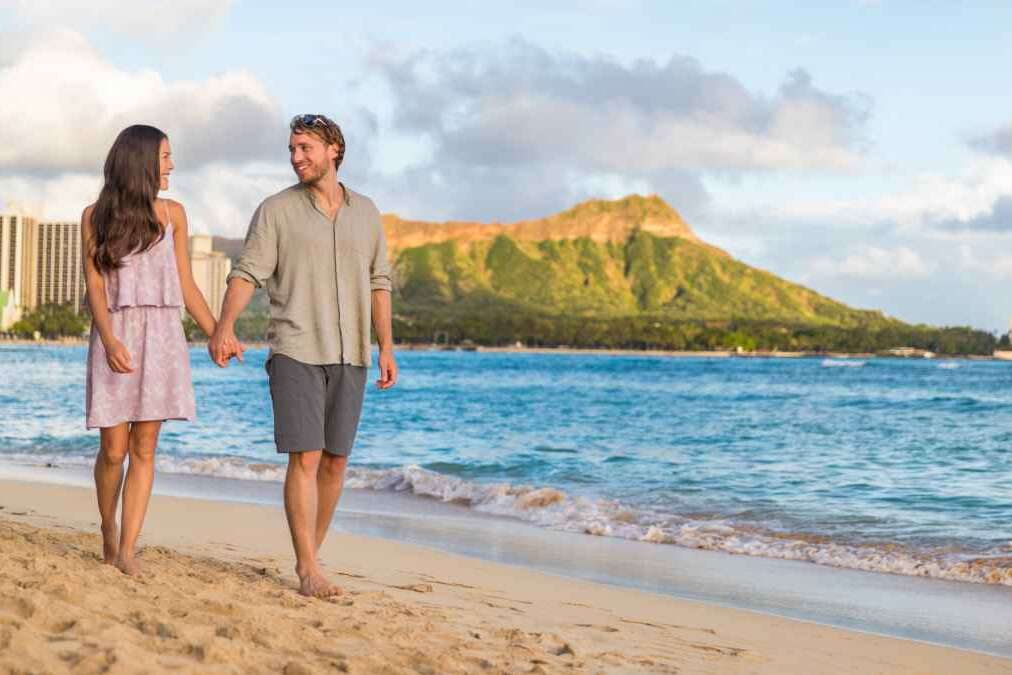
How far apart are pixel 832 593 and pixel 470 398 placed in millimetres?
38286

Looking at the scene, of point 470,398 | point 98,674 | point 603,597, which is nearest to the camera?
point 98,674

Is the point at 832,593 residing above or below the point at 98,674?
below

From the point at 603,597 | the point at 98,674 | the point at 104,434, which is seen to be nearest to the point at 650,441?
the point at 603,597

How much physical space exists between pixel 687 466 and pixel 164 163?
46.6ft

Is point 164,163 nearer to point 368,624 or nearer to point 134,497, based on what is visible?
point 134,497

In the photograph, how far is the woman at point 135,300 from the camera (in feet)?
18.1

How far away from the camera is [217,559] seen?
7039 millimetres

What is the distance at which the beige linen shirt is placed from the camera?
18.1 ft

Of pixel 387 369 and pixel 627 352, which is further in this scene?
pixel 627 352

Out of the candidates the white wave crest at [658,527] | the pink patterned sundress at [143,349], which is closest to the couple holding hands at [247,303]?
the pink patterned sundress at [143,349]

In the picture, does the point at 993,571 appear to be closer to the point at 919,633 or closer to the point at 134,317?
the point at 919,633

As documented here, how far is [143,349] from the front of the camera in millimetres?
5570

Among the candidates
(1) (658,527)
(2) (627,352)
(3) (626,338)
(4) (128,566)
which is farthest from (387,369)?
(3) (626,338)

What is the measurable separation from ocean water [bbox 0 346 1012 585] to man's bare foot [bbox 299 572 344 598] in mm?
5028
